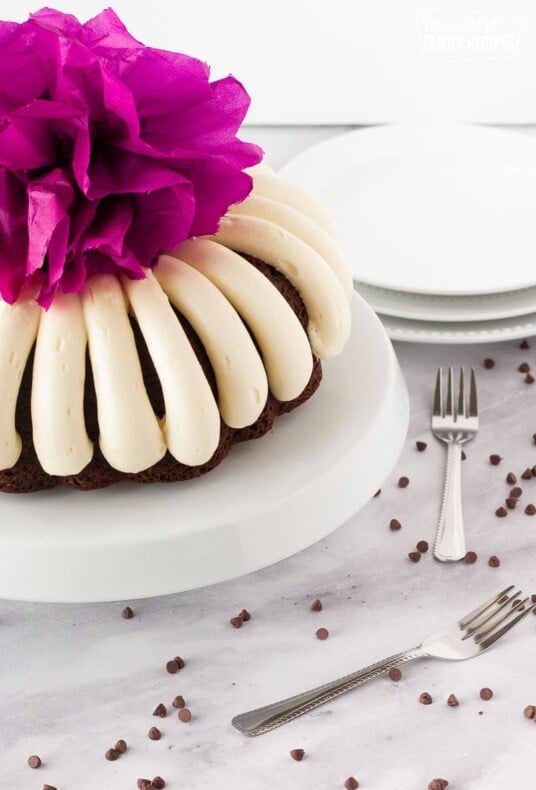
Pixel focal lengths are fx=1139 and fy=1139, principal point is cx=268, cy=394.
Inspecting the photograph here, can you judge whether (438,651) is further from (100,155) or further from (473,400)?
(100,155)

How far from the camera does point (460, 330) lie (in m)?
1.30

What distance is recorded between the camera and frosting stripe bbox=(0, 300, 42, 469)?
0.88 metres

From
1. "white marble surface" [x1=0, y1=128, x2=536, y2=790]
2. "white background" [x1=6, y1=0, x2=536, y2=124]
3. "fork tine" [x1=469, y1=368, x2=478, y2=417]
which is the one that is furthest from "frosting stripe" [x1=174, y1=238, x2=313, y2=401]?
"white background" [x1=6, y1=0, x2=536, y2=124]

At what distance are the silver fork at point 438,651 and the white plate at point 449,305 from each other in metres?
0.36

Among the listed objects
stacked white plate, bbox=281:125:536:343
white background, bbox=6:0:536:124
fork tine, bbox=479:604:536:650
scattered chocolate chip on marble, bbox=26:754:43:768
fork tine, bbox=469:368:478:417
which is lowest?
scattered chocolate chip on marble, bbox=26:754:43:768

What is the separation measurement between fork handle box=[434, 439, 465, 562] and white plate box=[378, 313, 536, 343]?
0.13 m

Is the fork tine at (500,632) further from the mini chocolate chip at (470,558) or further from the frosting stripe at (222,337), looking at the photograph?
the frosting stripe at (222,337)

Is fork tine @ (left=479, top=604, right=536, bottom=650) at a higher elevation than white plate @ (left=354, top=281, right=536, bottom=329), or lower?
lower

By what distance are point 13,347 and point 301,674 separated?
1.21ft

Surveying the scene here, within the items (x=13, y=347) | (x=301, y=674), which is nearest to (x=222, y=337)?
(x=13, y=347)

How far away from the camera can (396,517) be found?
1.15 m

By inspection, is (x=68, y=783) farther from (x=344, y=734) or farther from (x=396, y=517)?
(x=396, y=517)

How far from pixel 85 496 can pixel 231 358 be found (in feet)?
0.55

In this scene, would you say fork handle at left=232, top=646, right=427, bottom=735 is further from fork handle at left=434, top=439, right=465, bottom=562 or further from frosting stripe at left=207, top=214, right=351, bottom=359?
frosting stripe at left=207, top=214, right=351, bottom=359
